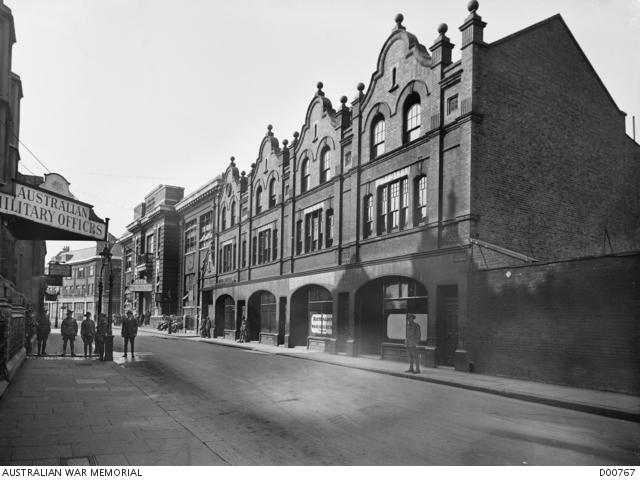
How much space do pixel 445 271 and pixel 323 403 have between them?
29.4ft

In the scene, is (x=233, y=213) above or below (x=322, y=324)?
above

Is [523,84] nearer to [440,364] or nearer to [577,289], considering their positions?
[577,289]

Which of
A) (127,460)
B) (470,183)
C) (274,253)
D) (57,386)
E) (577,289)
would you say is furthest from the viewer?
(274,253)

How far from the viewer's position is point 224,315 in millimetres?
41938

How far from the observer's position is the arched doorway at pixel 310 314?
27.2 m

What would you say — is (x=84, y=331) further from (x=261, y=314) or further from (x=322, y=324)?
(x=261, y=314)

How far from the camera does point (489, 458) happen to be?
6785 millimetres

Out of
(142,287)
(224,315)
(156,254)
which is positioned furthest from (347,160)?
(142,287)

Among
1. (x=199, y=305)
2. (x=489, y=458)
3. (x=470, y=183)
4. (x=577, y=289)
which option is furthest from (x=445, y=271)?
(x=199, y=305)

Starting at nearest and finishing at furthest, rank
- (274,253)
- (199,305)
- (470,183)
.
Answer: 1. (470,183)
2. (274,253)
3. (199,305)

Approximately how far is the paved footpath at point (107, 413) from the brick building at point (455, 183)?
9.74ft

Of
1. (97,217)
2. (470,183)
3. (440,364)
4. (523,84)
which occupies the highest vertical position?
(523,84)

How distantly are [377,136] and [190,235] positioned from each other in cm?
3275

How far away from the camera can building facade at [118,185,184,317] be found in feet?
183
